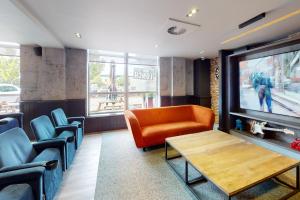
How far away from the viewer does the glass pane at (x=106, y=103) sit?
4.47 m

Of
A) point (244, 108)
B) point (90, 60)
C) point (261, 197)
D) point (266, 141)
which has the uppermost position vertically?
point (90, 60)

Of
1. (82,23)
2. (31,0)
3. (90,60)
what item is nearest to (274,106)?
(82,23)

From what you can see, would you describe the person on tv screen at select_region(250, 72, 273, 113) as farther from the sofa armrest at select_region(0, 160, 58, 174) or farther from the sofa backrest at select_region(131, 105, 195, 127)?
the sofa armrest at select_region(0, 160, 58, 174)

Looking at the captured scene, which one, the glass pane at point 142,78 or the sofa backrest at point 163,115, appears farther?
the glass pane at point 142,78

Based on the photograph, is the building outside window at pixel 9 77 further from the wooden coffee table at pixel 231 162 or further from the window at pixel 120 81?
the wooden coffee table at pixel 231 162

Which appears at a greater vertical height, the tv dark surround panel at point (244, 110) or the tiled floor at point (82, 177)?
the tv dark surround panel at point (244, 110)

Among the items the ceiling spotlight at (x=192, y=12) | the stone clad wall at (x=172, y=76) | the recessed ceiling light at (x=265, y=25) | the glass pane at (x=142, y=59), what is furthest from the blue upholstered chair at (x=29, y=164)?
the stone clad wall at (x=172, y=76)

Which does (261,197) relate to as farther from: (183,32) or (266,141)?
(183,32)

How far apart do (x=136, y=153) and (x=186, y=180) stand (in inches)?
48.5

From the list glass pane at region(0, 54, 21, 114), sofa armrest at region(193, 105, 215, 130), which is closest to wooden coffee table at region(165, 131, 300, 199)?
sofa armrest at region(193, 105, 215, 130)

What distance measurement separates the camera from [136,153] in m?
2.86

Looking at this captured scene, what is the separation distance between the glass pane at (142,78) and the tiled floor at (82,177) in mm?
2392

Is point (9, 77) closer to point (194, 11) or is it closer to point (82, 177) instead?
point (82, 177)

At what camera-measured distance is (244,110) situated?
379cm
